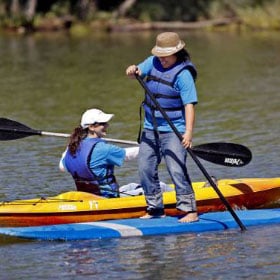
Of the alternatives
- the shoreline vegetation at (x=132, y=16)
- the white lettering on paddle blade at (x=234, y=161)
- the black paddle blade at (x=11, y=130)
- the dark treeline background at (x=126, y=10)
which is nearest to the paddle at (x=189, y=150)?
the white lettering on paddle blade at (x=234, y=161)

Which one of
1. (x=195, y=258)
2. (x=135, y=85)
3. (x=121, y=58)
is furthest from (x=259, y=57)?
(x=195, y=258)

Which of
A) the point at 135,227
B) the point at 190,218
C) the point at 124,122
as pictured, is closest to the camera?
the point at 135,227

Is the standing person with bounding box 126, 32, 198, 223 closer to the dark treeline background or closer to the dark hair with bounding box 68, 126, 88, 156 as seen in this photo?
the dark hair with bounding box 68, 126, 88, 156

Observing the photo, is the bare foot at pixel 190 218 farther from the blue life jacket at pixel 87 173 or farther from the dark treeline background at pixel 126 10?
the dark treeline background at pixel 126 10

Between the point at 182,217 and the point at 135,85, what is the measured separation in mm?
A: 12088

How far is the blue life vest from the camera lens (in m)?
9.45

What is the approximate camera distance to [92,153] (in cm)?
991

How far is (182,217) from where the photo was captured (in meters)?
9.98

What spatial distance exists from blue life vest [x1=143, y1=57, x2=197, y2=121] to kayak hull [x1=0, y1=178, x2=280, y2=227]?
3.32 ft

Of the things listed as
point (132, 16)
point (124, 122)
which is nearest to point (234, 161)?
point (124, 122)

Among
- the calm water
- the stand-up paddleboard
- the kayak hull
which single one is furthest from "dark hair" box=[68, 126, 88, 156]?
the calm water

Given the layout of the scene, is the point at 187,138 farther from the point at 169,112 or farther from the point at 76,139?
the point at 76,139

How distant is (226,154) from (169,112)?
0.84 metres

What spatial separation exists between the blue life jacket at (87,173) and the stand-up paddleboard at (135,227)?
1.40 feet
